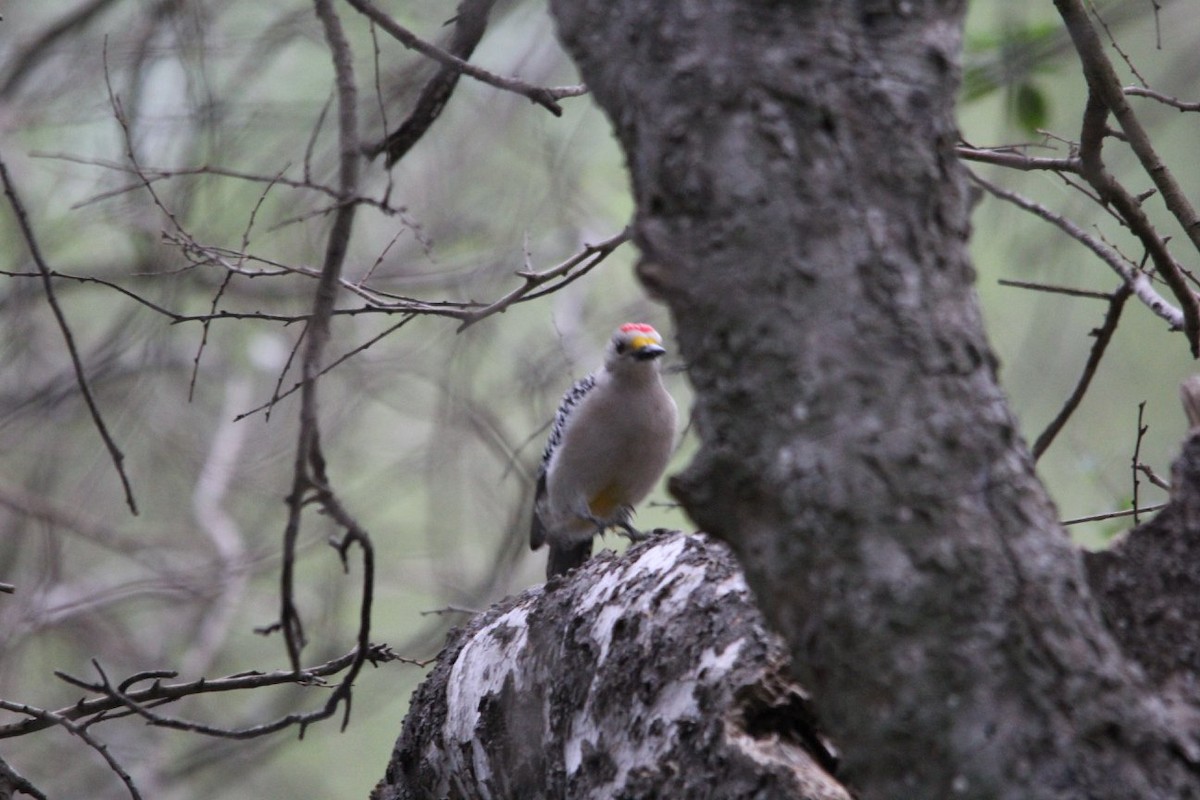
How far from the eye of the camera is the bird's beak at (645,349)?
15.3 feet

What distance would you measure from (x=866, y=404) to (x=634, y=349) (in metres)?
3.37

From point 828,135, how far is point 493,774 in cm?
154

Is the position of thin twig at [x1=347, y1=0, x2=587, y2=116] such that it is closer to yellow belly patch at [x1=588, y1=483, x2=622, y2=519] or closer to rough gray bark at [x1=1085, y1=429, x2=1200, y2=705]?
rough gray bark at [x1=1085, y1=429, x2=1200, y2=705]

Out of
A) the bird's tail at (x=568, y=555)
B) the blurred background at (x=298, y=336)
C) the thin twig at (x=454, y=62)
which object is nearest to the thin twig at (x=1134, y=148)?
the blurred background at (x=298, y=336)

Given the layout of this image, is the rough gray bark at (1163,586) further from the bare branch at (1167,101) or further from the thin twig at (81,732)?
the thin twig at (81,732)

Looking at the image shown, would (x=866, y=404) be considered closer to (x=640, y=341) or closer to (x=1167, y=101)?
(x=1167, y=101)

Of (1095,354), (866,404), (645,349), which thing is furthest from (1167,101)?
(645,349)

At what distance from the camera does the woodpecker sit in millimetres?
4715

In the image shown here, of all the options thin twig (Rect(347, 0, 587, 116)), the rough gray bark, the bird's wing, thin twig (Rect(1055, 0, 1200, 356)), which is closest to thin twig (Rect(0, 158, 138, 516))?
thin twig (Rect(347, 0, 587, 116))

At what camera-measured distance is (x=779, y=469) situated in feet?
4.50

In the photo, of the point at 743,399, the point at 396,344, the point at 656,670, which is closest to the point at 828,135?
the point at 743,399

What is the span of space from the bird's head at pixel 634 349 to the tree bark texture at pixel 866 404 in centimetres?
318

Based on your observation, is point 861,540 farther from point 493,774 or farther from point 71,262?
point 71,262

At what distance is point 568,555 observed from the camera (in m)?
5.04
